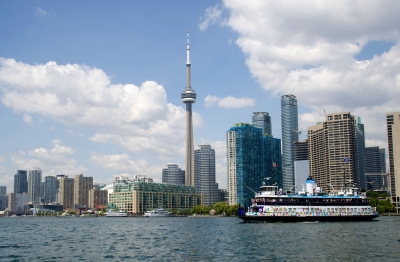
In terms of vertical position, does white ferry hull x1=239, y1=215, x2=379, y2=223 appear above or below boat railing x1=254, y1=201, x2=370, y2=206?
below

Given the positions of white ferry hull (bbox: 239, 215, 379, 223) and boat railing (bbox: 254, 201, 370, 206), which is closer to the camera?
white ferry hull (bbox: 239, 215, 379, 223)

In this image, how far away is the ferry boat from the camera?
139250 mm

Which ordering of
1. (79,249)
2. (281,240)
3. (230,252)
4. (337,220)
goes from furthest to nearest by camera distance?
(337,220) < (281,240) < (79,249) < (230,252)

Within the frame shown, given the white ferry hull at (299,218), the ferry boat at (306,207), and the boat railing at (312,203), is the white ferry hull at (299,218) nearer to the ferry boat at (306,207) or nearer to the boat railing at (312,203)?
the ferry boat at (306,207)

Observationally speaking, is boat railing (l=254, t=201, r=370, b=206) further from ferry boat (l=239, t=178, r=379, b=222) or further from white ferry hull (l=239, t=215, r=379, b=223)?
white ferry hull (l=239, t=215, r=379, b=223)

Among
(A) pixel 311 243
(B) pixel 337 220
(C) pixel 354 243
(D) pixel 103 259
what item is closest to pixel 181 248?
(D) pixel 103 259

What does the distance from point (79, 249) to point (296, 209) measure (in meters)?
82.3

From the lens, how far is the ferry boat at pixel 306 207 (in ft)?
457

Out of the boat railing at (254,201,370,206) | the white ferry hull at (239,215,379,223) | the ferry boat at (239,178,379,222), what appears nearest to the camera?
the white ferry hull at (239,215,379,223)

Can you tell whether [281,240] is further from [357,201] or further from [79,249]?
[357,201]

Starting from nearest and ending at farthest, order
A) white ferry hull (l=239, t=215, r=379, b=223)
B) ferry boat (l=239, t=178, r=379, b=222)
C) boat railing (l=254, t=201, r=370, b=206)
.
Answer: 1. white ferry hull (l=239, t=215, r=379, b=223)
2. ferry boat (l=239, t=178, r=379, b=222)
3. boat railing (l=254, t=201, r=370, b=206)

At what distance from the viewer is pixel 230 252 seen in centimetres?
6856

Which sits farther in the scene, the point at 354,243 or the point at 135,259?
the point at 354,243

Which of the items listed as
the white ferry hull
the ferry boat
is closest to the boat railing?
the ferry boat
